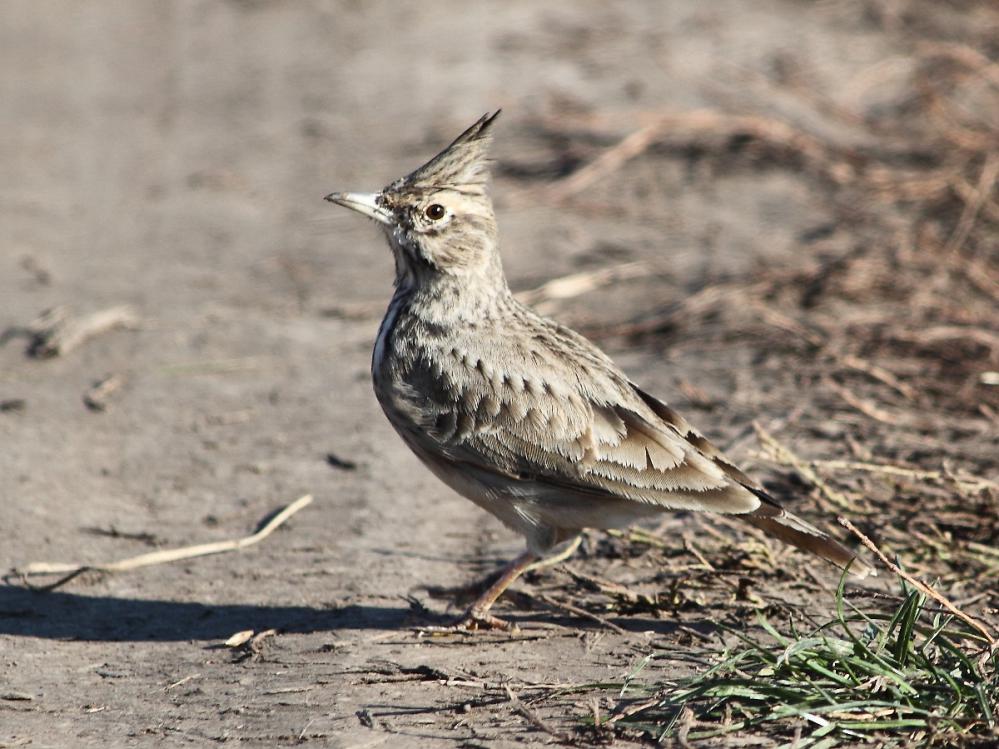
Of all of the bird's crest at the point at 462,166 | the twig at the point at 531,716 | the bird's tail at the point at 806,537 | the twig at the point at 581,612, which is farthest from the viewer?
the bird's crest at the point at 462,166

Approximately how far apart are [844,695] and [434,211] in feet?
8.01

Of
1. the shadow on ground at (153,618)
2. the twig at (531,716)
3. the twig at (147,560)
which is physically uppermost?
the twig at (531,716)

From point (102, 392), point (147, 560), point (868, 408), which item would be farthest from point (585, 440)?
point (102, 392)

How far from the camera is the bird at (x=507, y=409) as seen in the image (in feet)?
15.1

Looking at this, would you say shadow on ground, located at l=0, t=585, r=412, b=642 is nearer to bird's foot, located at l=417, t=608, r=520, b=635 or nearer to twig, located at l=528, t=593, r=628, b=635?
bird's foot, located at l=417, t=608, r=520, b=635

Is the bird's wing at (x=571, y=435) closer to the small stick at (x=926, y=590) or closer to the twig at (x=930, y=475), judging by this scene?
the small stick at (x=926, y=590)

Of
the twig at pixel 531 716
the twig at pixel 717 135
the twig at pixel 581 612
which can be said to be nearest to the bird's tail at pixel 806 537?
the twig at pixel 581 612

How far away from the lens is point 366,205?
5.21m

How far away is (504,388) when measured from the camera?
4816mm

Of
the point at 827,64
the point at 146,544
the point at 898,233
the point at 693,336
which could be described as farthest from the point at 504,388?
the point at 827,64

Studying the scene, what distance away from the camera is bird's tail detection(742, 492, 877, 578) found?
4496 millimetres

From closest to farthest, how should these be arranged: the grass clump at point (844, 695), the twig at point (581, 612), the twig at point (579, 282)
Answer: the grass clump at point (844, 695), the twig at point (581, 612), the twig at point (579, 282)

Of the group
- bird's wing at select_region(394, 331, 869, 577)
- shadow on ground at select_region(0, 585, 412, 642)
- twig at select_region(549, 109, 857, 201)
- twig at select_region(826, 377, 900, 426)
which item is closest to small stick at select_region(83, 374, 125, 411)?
shadow on ground at select_region(0, 585, 412, 642)

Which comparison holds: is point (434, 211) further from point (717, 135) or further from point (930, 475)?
point (717, 135)
